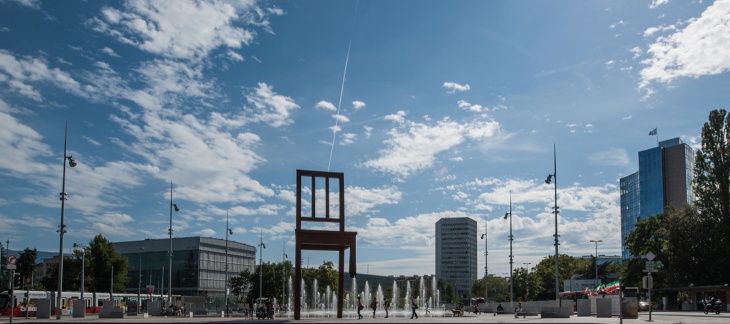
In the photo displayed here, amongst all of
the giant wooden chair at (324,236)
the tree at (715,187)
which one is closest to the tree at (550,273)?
the tree at (715,187)

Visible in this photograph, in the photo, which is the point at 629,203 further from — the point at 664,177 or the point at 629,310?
the point at 629,310

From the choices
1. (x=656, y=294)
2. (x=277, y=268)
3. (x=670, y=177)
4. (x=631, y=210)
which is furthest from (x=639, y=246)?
(x=631, y=210)

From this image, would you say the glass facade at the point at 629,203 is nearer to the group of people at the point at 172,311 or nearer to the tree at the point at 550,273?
the tree at the point at 550,273

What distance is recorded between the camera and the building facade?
4350 inches

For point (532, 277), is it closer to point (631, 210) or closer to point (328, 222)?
point (631, 210)

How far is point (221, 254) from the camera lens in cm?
11594

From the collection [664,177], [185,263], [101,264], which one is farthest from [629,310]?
[664,177]

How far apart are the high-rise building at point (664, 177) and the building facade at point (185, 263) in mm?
81653

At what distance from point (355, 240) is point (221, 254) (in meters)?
90.7

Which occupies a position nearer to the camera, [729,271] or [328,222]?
[328,222]

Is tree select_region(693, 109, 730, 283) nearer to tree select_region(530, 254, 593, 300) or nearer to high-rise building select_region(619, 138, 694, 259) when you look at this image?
tree select_region(530, 254, 593, 300)

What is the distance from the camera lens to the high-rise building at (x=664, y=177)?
129 meters

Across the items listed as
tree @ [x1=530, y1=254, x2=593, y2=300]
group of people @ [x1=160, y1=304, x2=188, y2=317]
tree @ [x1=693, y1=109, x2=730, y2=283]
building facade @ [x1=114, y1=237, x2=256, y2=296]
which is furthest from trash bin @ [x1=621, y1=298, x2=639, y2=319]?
building facade @ [x1=114, y1=237, x2=256, y2=296]

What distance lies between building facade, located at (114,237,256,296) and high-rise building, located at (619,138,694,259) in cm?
8165
